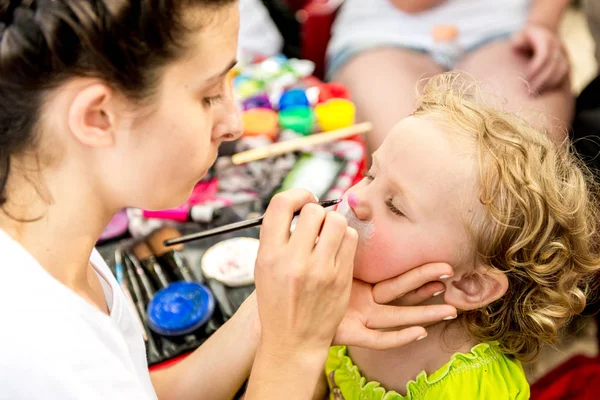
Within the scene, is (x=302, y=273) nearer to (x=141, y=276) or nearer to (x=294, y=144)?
(x=141, y=276)

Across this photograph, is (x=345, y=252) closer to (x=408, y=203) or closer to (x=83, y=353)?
(x=408, y=203)

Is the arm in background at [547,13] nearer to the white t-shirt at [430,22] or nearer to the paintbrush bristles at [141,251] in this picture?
the white t-shirt at [430,22]

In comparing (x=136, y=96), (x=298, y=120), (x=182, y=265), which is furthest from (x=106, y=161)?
(x=298, y=120)

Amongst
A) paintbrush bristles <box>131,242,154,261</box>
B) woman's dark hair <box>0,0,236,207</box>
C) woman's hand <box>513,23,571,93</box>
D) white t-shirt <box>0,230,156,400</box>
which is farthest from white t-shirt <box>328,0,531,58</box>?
white t-shirt <box>0,230,156,400</box>

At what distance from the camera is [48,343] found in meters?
0.68

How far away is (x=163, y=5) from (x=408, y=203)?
0.51m

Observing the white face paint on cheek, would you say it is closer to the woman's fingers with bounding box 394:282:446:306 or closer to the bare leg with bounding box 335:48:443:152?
the woman's fingers with bounding box 394:282:446:306

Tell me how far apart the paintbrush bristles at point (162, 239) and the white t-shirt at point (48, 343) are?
1.91 ft

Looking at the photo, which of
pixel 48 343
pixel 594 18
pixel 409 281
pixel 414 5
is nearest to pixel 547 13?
pixel 594 18

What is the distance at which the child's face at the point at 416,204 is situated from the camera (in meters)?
0.93

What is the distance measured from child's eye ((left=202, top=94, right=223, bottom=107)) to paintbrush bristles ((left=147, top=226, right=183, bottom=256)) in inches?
25.9

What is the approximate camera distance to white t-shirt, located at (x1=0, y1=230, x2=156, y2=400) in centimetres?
67

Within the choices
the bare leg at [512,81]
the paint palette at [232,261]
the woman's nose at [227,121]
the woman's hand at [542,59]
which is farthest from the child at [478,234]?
the woman's hand at [542,59]

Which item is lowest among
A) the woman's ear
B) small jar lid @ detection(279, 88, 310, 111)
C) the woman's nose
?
small jar lid @ detection(279, 88, 310, 111)
